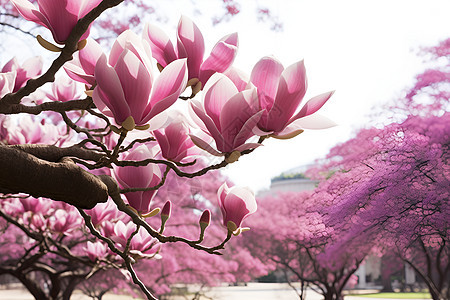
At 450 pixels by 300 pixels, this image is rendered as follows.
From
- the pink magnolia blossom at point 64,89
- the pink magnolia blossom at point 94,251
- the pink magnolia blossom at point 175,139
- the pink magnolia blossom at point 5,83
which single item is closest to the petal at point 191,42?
the pink magnolia blossom at point 175,139

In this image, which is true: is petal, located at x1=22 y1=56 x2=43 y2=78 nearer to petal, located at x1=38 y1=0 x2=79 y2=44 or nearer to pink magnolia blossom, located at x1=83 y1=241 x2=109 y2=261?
petal, located at x1=38 y1=0 x2=79 y2=44

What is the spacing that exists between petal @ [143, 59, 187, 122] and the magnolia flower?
3.6 inches

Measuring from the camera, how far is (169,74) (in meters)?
0.59

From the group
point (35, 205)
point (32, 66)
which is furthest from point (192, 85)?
point (35, 205)

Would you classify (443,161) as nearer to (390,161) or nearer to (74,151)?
(390,161)

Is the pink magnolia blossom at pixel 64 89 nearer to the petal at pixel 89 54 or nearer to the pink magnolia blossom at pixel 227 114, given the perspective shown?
the petal at pixel 89 54

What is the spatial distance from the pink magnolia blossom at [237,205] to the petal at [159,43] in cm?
26

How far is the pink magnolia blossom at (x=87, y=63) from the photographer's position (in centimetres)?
71

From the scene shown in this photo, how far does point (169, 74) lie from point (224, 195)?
323mm

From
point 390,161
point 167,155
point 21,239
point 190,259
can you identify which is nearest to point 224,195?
point 167,155

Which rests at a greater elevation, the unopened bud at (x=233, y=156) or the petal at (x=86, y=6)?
the petal at (x=86, y=6)

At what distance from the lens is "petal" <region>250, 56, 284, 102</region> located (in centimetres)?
62

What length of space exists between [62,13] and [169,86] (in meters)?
0.20

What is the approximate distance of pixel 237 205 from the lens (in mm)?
835
